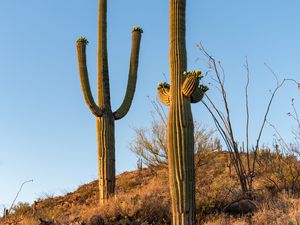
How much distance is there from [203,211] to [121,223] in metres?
1.90

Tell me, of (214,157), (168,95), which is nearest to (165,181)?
(214,157)

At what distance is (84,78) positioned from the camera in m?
13.6

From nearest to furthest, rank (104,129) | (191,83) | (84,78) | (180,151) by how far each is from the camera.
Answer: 1. (180,151)
2. (191,83)
3. (104,129)
4. (84,78)

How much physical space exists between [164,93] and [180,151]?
61.8 inches

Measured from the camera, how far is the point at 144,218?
37.2ft

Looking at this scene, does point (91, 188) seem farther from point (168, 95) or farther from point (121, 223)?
point (168, 95)

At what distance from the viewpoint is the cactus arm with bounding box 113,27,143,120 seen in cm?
1361

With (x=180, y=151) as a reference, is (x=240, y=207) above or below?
below

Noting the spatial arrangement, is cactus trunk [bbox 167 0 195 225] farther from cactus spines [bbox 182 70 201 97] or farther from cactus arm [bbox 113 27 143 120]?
cactus arm [bbox 113 27 143 120]

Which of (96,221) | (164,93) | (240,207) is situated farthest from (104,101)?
(240,207)

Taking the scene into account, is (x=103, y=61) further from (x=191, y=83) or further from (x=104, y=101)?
(x=191, y=83)

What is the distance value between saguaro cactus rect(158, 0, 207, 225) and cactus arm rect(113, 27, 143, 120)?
419 centimetres

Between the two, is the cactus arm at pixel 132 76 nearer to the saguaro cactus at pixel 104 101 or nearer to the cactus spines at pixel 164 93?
the saguaro cactus at pixel 104 101

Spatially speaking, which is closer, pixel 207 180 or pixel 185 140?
pixel 185 140
